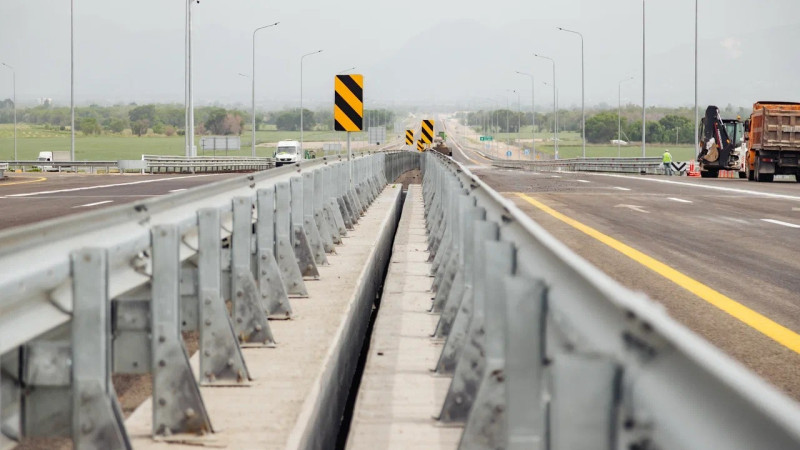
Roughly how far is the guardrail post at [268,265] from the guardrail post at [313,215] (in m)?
3.27

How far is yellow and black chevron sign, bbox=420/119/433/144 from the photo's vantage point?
6034cm

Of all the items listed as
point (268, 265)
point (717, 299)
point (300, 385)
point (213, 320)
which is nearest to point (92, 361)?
point (213, 320)

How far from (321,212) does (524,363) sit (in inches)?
393

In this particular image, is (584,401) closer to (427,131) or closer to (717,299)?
(717,299)

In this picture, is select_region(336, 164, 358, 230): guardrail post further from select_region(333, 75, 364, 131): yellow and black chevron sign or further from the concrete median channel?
the concrete median channel

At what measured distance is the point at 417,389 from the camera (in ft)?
22.2

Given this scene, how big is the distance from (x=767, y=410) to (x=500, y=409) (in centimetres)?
330

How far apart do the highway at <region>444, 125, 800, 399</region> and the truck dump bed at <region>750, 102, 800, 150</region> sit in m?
12.1

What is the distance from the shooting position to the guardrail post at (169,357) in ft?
17.1

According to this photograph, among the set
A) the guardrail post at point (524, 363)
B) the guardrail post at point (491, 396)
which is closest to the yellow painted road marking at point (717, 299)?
the guardrail post at point (491, 396)

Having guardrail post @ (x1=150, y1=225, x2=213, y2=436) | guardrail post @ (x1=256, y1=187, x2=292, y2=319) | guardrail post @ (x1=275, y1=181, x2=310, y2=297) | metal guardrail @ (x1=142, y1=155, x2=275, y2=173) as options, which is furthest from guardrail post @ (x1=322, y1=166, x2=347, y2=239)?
metal guardrail @ (x1=142, y1=155, x2=275, y2=173)

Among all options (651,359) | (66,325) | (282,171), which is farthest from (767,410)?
(282,171)

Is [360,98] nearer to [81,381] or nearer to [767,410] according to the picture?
[81,381]

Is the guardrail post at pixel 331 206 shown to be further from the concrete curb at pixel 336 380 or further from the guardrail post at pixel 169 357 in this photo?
the guardrail post at pixel 169 357
